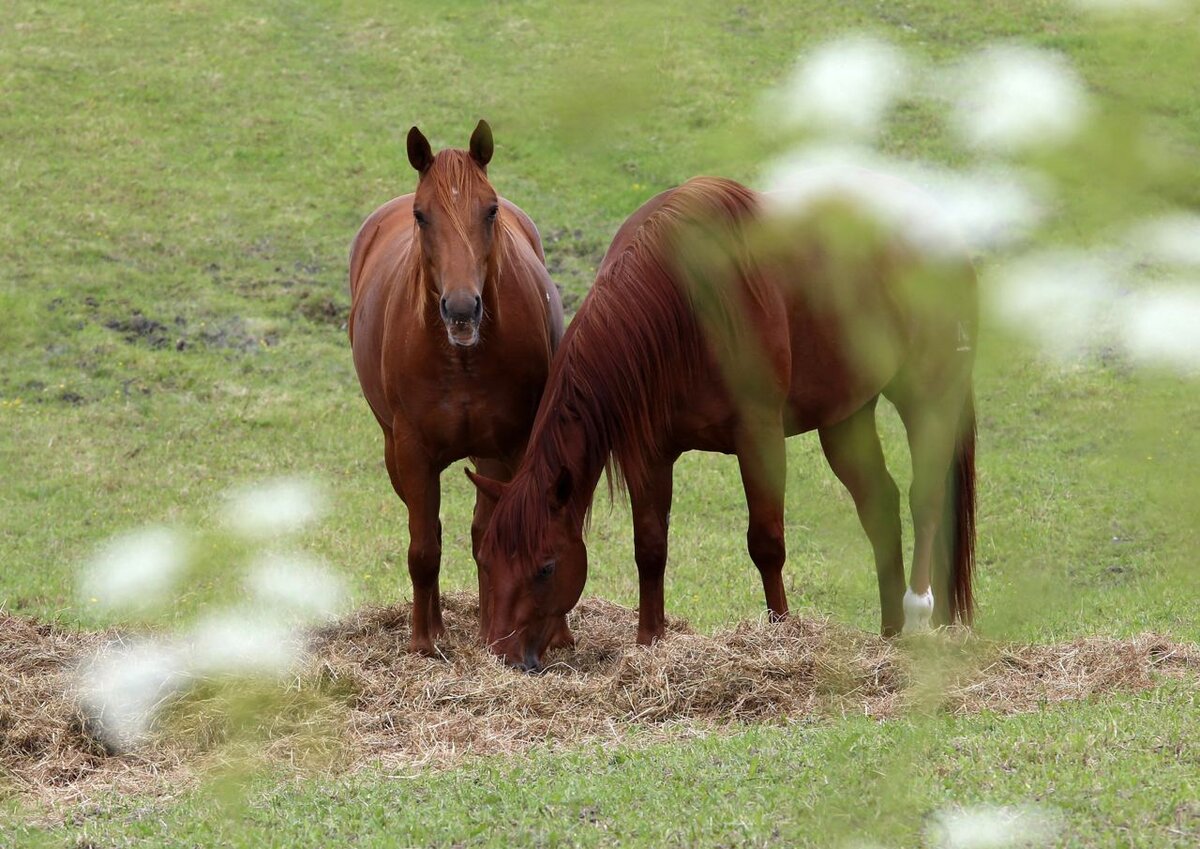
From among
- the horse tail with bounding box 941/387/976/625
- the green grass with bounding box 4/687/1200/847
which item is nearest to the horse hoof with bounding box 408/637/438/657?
the green grass with bounding box 4/687/1200/847

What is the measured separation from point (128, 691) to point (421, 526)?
1.60 meters

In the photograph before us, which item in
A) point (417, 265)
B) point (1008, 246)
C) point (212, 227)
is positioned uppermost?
point (1008, 246)

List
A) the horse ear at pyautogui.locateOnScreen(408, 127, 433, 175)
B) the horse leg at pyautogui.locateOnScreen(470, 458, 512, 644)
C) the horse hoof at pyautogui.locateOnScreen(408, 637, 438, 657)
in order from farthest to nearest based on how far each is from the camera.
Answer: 1. the horse hoof at pyautogui.locateOnScreen(408, 637, 438, 657)
2. the horse leg at pyautogui.locateOnScreen(470, 458, 512, 644)
3. the horse ear at pyautogui.locateOnScreen(408, 127, 433, 175)

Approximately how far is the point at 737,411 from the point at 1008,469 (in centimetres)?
566

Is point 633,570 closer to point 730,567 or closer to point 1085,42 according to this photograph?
point 730,567

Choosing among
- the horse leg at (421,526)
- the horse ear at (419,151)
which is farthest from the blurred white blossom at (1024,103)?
the horse leg at (421,526)

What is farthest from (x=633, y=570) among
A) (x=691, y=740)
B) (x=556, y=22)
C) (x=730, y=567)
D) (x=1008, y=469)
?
(x=556, y=22)

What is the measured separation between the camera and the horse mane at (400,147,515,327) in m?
5.29

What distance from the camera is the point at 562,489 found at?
217 inches

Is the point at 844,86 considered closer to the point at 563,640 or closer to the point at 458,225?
the point at 458,225

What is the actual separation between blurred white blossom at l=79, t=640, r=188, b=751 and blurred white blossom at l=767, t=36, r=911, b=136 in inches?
184

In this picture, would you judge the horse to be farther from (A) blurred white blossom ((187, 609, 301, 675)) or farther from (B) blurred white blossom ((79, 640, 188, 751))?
(B) blurred white blossom ((79, 640, 188, 751))

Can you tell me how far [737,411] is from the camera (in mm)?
5516

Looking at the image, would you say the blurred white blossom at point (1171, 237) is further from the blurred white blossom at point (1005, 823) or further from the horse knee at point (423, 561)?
the horse knee at point (423, 561)
